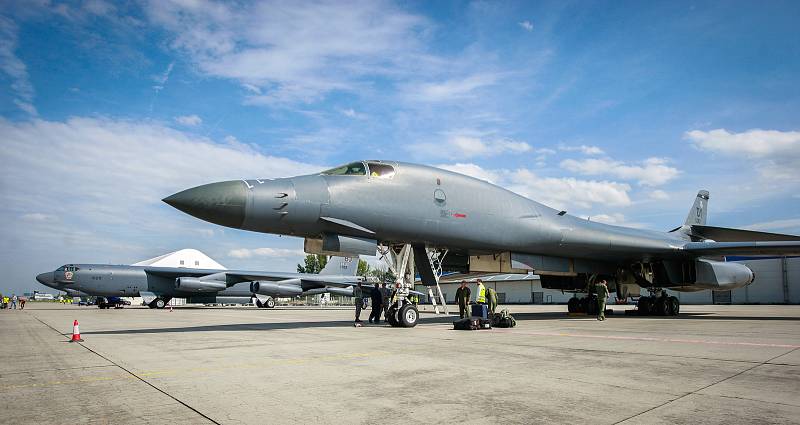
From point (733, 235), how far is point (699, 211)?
281 cm

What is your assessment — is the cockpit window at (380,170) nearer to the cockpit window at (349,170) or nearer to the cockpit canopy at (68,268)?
the cockpit window at (349,170)

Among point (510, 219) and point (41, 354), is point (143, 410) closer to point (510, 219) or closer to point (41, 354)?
point (41, 354)

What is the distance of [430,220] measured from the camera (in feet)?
37.0

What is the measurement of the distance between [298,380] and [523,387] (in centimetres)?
209

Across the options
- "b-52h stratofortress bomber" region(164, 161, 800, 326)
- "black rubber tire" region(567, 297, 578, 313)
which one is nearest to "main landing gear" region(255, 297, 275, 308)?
"black rubber tire" region(567, 297, 578, 313)

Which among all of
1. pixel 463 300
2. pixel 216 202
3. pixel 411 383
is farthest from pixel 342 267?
pixel 411 383

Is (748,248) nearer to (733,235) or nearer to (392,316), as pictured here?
(733,235)

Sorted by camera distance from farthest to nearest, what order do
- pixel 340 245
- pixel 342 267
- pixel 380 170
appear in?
pixel 342 267, pixel 380 170, pixel 340 245

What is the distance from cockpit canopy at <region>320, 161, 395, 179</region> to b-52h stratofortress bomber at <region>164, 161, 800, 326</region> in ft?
0.09

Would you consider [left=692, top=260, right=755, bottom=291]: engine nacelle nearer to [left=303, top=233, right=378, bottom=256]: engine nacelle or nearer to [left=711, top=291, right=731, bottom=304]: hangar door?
[left=303, top=233, right=378, bottom=256]: engine nacelle

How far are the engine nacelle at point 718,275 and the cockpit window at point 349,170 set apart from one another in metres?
13.0

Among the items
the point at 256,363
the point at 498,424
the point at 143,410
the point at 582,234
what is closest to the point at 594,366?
the point at 498,424

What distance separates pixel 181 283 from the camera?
1332 inches

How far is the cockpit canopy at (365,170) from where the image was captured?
412 inches
